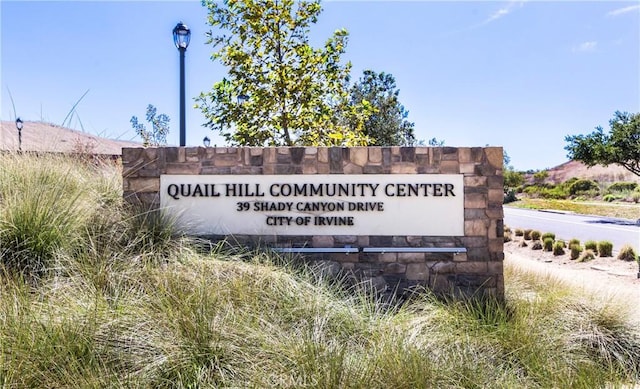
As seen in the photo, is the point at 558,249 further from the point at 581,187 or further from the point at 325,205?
the point at 581,187

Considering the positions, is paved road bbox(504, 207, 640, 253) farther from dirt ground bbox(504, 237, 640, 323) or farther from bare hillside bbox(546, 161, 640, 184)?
bare hillside bbox(546, 161, 640, 184)

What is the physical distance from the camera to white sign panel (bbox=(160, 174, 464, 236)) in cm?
617

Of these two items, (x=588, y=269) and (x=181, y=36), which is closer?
(x=181, y=36)

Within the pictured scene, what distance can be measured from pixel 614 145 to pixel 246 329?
28.5 meters

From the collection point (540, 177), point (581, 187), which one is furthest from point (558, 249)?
point (540, 177)

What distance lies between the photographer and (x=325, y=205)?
621 cm

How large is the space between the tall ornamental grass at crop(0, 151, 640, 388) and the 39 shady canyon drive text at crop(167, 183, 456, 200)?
729mm

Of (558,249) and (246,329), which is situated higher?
(246,329)

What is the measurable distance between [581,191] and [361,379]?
1956 inches

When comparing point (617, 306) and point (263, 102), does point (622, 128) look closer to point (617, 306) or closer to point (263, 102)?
point (263, 102)

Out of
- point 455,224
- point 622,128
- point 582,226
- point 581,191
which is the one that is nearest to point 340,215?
point 455,224

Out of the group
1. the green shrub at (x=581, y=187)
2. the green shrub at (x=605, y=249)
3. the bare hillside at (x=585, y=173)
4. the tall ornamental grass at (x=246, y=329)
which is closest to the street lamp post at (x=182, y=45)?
the tall ornamental grass at (x=246, y=329)

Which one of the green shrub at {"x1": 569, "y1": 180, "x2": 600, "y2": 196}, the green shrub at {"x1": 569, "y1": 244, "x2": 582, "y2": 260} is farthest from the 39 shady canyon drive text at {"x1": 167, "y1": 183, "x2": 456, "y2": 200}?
the green shrub at {"x1": 569, "y1": 180, "x2": 600, "y2": 196}

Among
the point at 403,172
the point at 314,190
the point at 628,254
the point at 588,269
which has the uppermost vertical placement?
the point at 403,172
